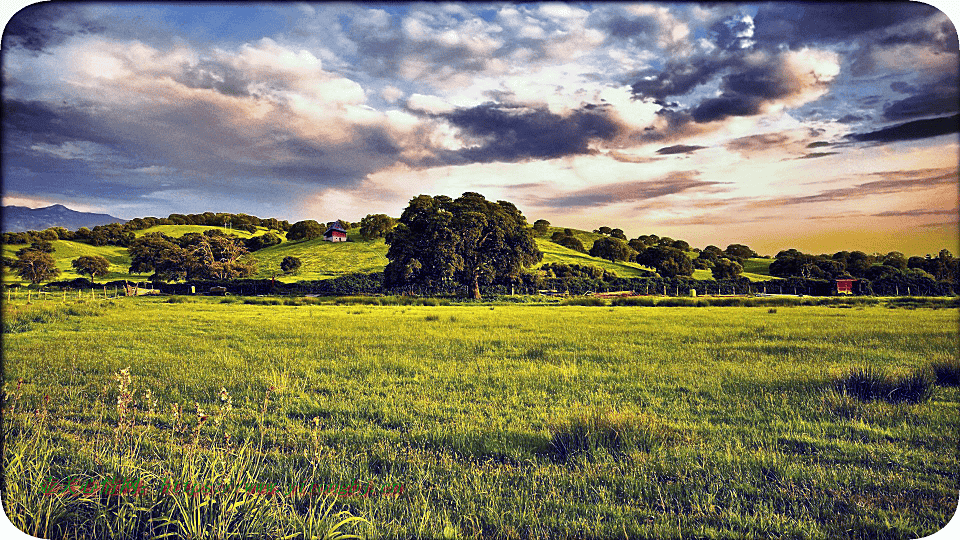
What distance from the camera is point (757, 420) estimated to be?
19.9 feet

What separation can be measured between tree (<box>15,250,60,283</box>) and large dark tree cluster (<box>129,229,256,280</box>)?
18604 mm

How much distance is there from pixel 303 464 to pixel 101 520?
5.54ft

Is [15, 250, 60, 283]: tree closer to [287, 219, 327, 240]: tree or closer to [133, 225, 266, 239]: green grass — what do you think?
[133, 225, 266, 239]: green grass

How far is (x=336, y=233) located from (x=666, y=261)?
54.6m

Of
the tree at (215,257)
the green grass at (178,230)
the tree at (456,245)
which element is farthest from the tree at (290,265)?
the tree at (456,245)

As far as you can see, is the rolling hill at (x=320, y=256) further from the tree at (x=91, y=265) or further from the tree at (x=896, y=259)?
the tree at (x=896, y=259)

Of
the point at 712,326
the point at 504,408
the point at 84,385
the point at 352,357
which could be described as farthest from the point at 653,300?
the point at 84,385

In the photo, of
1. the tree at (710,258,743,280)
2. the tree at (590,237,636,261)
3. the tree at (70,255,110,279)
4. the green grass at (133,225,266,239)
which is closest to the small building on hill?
the green grass at (133,225,266,239)

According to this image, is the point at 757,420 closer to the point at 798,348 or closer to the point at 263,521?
the point at 263,521

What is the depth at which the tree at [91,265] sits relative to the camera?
130 ft

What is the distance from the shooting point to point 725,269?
34562 mm

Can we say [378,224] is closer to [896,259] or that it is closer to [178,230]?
[178,230]

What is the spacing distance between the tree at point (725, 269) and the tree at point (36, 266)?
129 ft

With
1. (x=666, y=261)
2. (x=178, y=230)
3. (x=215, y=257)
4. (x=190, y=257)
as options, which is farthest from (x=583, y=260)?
(x=178, y=230)
